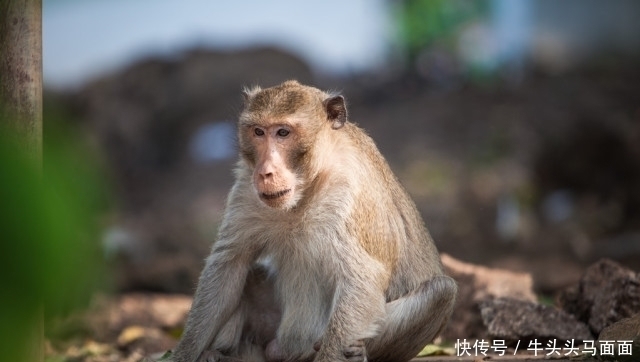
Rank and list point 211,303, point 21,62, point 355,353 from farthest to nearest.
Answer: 1. point 211,303
2. point 355,353
3. point 21,62

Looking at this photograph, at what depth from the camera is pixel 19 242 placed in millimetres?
1261

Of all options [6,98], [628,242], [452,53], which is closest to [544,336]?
[6,98]

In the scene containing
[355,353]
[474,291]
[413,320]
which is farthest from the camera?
[474,291]

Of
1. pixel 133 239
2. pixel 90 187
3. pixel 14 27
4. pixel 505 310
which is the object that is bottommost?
pixel 90 187

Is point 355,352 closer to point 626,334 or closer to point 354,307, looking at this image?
point 354,307

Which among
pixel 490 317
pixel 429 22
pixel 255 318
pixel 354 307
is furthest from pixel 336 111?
pixel 429 22

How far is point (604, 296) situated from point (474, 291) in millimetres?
1535

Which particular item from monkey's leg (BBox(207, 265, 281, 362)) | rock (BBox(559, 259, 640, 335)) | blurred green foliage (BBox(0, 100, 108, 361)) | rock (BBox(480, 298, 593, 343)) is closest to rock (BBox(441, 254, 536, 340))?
rock (BBox(559, 259, 640, 335))

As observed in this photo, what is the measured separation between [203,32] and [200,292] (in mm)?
15695

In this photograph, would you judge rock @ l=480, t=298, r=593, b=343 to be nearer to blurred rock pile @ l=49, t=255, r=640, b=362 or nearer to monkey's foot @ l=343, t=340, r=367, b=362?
blurred rock pile @ l=49, t=255, r=640, b=362

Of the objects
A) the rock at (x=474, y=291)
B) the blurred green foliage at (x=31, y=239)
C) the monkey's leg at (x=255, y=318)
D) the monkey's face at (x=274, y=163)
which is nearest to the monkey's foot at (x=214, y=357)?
the monkey's leg at (x=255, y=318)

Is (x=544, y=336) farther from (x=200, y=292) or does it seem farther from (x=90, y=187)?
(x=90, y=187)

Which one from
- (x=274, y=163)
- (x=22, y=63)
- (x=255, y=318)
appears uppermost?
(x=22, y=63)

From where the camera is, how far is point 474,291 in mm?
8336
